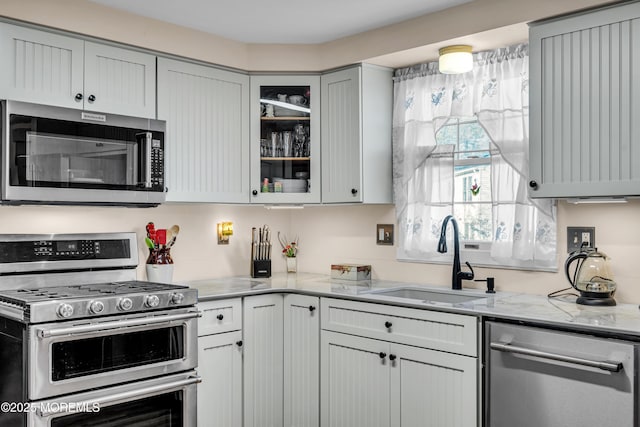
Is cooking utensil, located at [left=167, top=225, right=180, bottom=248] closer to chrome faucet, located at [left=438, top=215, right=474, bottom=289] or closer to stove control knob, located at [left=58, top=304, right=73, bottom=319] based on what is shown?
stove control knob, located at [left=58, top=304, right=73, bottom=319]

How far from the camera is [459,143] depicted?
3.43m

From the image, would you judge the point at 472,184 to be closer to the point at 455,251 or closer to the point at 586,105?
the point at 455,251

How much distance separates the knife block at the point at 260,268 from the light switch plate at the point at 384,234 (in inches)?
27.8

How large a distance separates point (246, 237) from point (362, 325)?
1283mm

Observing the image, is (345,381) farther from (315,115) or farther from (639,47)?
(639,47)

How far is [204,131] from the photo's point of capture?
3.46 m

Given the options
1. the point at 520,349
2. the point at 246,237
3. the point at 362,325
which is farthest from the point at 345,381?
the point at 246,237

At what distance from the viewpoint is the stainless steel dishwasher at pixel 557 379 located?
7.14 ft

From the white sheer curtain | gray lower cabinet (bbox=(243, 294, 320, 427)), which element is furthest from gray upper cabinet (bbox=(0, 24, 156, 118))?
the white sheer curtain

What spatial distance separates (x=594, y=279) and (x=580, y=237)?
27 cm

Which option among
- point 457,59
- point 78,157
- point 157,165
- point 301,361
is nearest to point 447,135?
point 457,59

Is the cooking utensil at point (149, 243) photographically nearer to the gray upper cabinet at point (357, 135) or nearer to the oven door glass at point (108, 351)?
the oven door glass at point (108, 351)

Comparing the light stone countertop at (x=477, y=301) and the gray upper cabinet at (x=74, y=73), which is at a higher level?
the gray upper cabinet at (x=74, y=73)

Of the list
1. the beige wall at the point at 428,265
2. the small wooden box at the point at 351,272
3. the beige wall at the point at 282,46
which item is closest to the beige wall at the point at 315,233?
the beige wall at the point at 428,265
